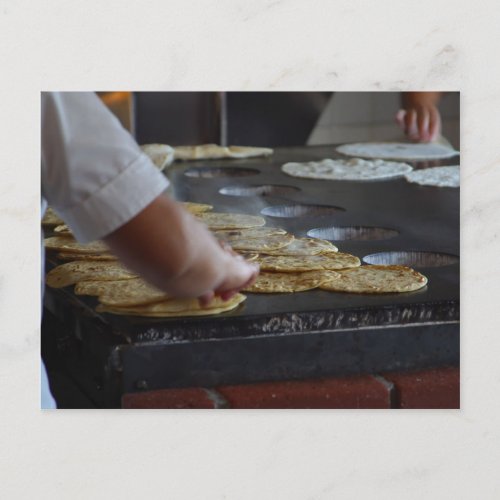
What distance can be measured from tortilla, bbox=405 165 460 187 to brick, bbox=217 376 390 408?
1.11m

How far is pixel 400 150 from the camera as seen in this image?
312 cm

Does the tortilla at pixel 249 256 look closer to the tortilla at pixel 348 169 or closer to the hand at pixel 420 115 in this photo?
the hand at pixel 420 115

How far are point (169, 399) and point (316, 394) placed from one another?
0.79 ft

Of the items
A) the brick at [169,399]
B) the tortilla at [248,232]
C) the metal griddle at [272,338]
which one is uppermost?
the tortilla at [248,232]

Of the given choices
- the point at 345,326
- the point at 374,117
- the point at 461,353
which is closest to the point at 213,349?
the point at 345,326

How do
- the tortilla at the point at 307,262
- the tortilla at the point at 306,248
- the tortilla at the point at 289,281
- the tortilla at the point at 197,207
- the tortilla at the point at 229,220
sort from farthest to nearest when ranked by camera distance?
the tortilla at the point at 197,207 → the tortilla at the point at 229,220 → the tortilla at the point at 306,248 → the tortilla at the point at 307,262 → the tortilla at the point at 289,281

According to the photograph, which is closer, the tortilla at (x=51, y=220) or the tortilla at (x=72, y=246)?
the tortilla at (x=72, y=246)

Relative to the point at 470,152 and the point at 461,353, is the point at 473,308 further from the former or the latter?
the point at 470,152

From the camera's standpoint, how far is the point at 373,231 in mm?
2098

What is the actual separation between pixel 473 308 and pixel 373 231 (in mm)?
458

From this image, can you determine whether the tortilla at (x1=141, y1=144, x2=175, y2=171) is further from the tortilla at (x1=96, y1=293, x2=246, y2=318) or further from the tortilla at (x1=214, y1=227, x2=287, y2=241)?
the tortilla at (x1=96, y1=293, x2=246, y2=318)

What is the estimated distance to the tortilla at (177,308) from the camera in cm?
149

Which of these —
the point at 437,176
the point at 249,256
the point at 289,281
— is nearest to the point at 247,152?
the point at 437,176

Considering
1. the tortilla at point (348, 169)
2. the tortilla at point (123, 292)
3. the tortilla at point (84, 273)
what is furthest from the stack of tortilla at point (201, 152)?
the tortilla at point (123, 292)
